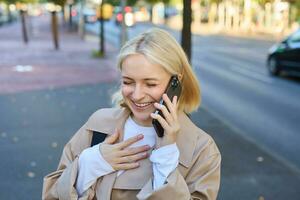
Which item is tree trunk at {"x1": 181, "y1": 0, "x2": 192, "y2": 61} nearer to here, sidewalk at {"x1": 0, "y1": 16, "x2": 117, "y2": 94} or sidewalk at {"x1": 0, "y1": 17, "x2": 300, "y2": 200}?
sidewalk at {"x1": 0, "y1": 17, "x2": 300, "y2": 200}

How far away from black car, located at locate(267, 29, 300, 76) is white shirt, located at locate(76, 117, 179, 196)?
1360cm

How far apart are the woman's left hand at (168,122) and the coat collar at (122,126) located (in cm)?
10

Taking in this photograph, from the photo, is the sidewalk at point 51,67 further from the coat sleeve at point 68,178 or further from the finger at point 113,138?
the finger at point 113,138

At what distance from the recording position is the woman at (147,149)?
6.37ft

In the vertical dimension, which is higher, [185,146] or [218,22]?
[185,146]

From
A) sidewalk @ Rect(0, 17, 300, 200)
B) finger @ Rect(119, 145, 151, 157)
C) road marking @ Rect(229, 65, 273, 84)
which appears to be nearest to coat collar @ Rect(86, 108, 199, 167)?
finger @ Rect(119, 145, 151, 157)

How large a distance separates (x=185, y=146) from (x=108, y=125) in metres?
0.34

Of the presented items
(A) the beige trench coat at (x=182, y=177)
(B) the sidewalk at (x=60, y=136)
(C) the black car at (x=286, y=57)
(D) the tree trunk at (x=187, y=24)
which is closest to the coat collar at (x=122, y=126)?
(A) the beige trench coat at (x=182, y=177)

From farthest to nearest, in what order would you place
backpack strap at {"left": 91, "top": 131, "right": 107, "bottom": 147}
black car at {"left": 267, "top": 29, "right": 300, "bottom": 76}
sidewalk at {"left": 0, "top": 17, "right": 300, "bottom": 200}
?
black car at {"left": 267, "top": 29, "right": 300, "bottom": 76} < sidewalk at {"left": 0, "top": 17, "right": 300, "bottom": 200} < backpack strap at {"left": 91, "top": 131, "right": 107, "bottom": 147}

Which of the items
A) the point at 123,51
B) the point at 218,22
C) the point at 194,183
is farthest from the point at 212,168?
the point at 218,22

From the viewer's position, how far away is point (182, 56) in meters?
2.06

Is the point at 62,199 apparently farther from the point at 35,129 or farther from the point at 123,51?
the point at 35,129

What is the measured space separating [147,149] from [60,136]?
566 centimetres

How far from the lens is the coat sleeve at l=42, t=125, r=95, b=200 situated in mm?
2047
